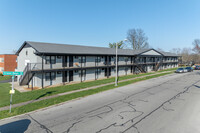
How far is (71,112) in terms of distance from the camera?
9859mm

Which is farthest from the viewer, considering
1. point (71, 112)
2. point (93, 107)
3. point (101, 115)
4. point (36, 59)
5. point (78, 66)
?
point (78, 66)

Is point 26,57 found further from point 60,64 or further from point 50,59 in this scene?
point 60,64

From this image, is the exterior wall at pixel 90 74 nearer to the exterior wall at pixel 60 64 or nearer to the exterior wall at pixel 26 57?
the exterior wall at pixel 60 64

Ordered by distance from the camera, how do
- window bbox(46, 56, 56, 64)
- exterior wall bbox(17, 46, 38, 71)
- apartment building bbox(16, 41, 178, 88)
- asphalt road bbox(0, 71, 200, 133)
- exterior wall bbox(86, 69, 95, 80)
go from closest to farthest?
asphalt road bbox(0, 71, 200, 133)
apartment building bbox(16, 41, 178, 88)
window bbox(46, 56, 56, 64)
exterior wall bbox(17, 46, 38, 71)
exterior wall bbox(86, 69, 95, 80)

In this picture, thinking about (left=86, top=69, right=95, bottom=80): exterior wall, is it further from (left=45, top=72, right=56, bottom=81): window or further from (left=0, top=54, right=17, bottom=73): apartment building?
(left=0, top=54, right=17, bottom=73): apartment building

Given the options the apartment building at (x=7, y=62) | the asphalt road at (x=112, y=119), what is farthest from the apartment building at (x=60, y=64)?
the apartment building at (x=7, y=62)

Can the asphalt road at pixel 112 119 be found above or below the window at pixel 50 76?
below

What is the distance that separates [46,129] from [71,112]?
2.64 meters

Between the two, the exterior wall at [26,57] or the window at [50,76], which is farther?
the exterior wall at [26,57]

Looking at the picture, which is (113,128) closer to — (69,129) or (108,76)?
(69,129)

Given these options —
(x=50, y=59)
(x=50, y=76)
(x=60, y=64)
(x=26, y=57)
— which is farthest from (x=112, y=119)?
(x=26, y=57)

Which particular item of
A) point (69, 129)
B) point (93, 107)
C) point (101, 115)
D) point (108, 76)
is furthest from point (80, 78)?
point (69, 129)

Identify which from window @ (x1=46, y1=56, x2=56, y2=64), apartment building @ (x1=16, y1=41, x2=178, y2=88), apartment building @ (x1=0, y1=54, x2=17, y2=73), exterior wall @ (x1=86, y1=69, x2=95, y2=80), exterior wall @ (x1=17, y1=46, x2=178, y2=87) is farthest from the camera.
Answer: apartment building @ (x1=0, y1=54, x2=17, y2=73)

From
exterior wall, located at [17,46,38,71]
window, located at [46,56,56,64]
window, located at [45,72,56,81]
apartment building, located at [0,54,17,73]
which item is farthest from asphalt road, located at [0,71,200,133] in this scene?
apartment building, located at [0,54,17,73]
